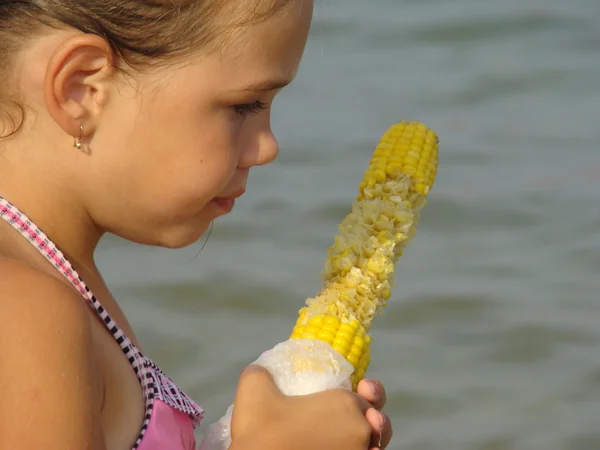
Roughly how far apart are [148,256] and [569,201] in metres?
1.52

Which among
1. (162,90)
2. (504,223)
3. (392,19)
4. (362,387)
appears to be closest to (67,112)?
(162,90)

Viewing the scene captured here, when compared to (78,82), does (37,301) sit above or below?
below

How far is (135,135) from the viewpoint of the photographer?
1872 mm

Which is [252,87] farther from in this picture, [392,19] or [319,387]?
[392,19]

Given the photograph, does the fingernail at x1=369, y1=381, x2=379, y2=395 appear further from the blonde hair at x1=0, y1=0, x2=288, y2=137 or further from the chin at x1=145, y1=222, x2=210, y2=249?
the blonde hair at x1=0, y1=0, x2=288, y2=137

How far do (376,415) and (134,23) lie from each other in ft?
2.33

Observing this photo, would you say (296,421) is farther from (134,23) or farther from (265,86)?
(134,23)

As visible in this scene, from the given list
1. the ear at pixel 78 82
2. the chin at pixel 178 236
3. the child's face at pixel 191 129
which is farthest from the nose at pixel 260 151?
the ear at pixel 78 82

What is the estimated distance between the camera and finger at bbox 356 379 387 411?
1.98 metres

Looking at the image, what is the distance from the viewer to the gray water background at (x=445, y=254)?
3.50 metres

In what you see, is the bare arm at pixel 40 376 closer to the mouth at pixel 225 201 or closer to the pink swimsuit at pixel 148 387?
the pink swimsuit at pixel 148 387

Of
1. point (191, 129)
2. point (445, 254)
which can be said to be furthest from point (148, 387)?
point (445, 254)

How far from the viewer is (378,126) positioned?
193 inches

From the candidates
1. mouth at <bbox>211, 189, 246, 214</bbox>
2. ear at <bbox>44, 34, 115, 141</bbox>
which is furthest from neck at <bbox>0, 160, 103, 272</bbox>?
mouth at <bbox>211, 189, 246, 214</bbox>
